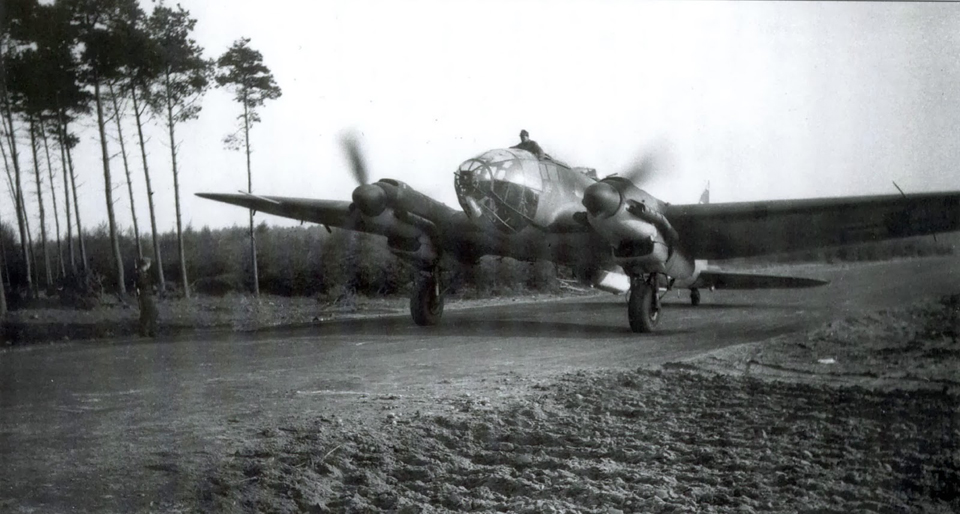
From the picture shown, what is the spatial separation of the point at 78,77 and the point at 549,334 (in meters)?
11.0

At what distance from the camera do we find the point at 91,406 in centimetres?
652

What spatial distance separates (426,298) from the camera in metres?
14.1

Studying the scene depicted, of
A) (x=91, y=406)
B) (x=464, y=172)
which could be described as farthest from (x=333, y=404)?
(x=464, y=172)

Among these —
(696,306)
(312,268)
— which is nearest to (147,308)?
(312,268)

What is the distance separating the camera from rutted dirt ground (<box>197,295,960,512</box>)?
4.12 m

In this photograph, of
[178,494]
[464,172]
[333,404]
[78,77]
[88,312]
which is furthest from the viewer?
[88,312]

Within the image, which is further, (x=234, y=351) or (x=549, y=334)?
(x=549, y=334)

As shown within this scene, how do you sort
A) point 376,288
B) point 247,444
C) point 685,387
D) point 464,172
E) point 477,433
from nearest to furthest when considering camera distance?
point 247,444
point 477,433
point 685,387
point 464,172
point 376,288

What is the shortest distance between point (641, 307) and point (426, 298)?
4383 mm

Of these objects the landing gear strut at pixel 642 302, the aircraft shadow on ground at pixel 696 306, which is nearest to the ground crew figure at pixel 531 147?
the landing gear strut at pixel 642 302

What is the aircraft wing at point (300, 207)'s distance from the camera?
14.0 meters

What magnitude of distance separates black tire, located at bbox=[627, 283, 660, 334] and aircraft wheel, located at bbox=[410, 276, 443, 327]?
160 inches

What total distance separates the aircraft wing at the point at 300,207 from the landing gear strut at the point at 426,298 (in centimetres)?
170

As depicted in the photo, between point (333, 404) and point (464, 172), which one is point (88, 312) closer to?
point (464, 172)
